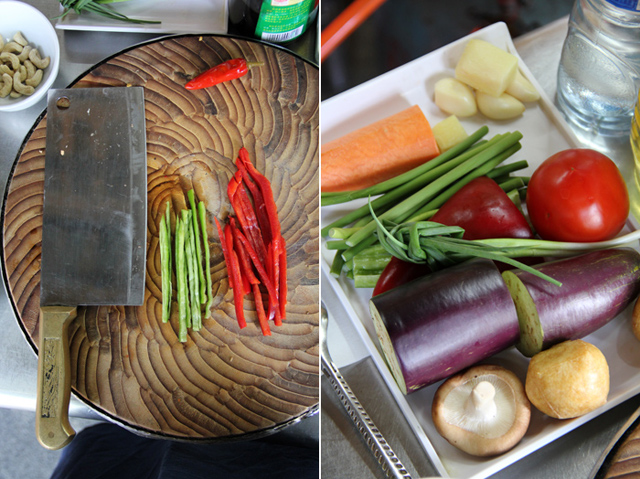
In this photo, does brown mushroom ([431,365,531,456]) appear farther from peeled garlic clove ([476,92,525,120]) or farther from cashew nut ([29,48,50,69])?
cashew nut ([29,48,50,69])

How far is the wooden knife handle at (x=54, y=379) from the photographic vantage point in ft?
2.76

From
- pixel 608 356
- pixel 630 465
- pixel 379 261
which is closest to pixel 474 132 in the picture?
pixel 379 261

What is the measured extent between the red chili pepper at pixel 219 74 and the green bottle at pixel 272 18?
0.29 feet

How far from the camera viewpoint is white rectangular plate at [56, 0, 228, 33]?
44.1 inches

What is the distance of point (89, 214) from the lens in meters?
0.93

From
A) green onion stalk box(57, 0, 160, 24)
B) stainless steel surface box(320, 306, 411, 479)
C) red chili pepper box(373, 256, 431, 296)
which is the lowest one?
stainless steel surface box(320, 306, 411, 479)

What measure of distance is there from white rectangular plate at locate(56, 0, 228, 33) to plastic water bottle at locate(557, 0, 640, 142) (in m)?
0.71

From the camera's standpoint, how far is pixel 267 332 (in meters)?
0.96

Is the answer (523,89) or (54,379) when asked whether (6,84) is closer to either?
(54,379)

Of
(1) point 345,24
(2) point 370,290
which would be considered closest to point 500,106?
(1) point 345,24

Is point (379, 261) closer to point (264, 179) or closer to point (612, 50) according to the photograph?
point (264, 179)

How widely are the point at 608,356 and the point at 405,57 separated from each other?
2.27 feet

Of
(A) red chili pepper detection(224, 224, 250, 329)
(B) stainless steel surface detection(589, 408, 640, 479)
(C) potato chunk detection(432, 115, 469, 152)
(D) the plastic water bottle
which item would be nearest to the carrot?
(C) potato chunk detection(432, 115, 469, 152)

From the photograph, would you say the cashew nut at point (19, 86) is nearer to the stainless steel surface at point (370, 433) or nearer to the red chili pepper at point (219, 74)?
the red chili pepper at point (219, 74)
